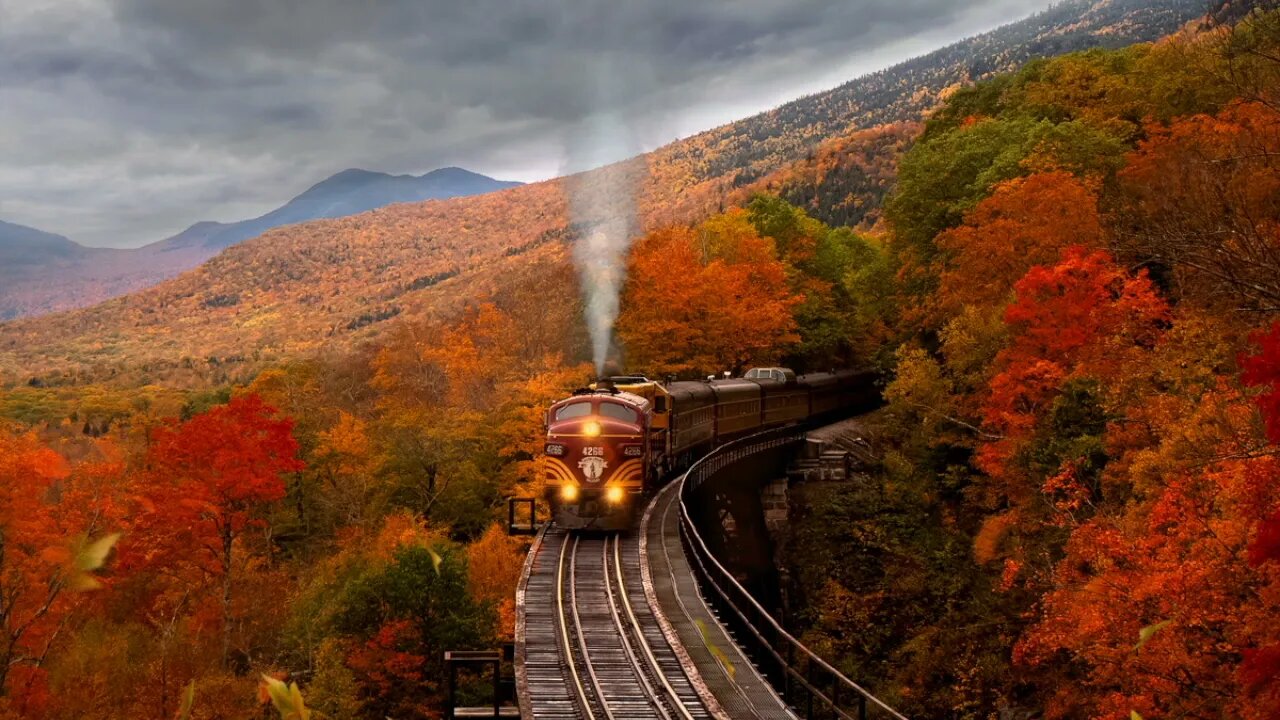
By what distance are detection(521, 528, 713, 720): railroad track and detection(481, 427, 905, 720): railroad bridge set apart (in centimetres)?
3

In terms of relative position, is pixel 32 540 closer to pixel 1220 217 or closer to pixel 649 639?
pixel 649 639

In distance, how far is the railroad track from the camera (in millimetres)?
15633

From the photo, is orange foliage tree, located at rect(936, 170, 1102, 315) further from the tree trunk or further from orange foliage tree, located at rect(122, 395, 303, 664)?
the tree trunk

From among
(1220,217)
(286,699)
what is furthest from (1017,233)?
(286,699)

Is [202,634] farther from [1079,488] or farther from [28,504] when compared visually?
[1079,488]

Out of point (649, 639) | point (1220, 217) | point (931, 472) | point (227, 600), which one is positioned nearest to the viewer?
point (1220, 217)

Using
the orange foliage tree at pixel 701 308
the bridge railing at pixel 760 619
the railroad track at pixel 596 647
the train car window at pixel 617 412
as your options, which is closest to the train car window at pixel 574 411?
the train car window at pixel 617 412

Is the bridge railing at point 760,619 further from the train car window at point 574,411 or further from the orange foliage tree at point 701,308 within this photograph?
the orange foliage tree at point 701,308

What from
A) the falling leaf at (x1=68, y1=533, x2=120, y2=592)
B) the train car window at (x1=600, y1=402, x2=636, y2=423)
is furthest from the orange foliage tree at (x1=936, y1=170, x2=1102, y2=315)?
the falling leaf at (x1=68, y1=533, x2=120, y2=592)

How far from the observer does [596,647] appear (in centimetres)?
1856

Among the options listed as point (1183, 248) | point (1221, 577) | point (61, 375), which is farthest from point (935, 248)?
point (61, 375)

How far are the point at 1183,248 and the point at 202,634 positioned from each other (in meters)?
35.9

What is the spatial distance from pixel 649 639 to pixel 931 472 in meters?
25.8

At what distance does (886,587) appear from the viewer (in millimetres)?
36688
